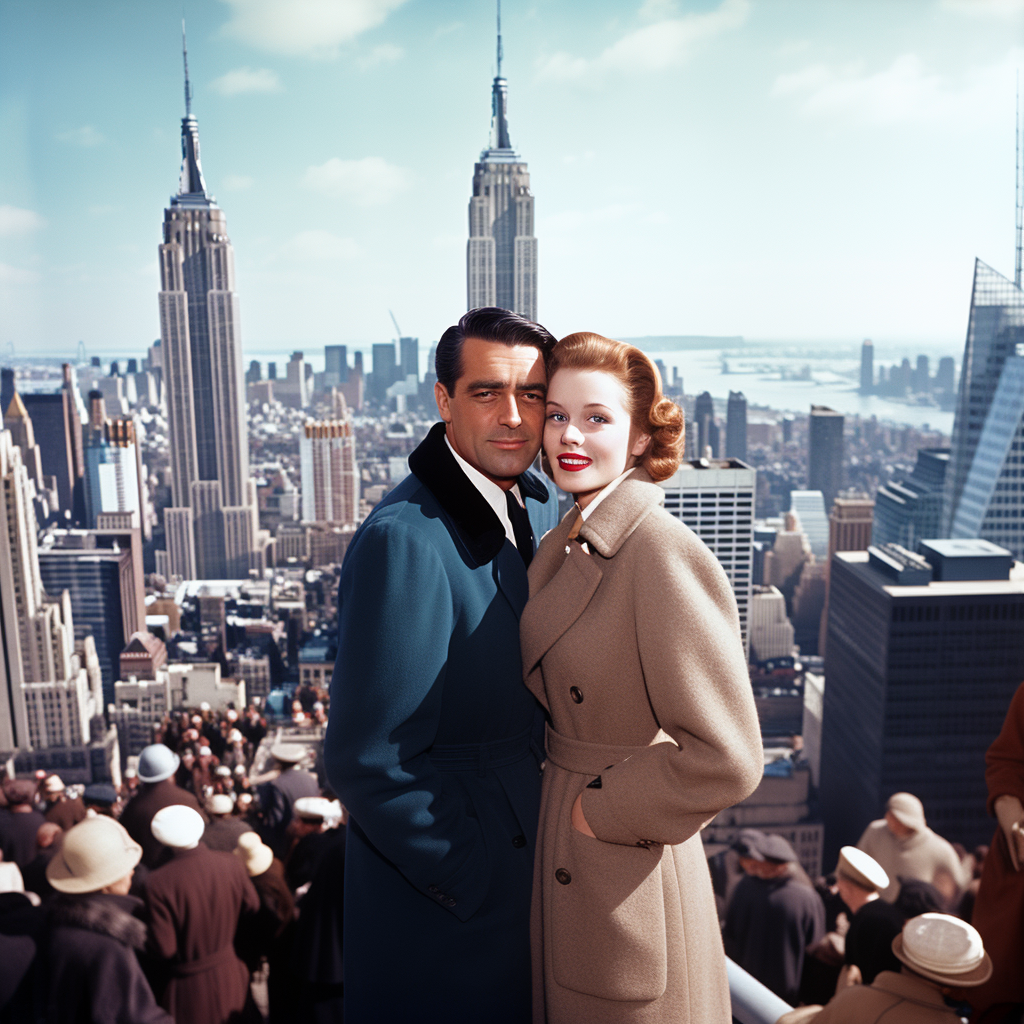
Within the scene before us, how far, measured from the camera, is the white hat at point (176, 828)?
2.06m

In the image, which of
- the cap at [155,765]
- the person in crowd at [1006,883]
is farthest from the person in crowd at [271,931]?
the person in crowd at [1006,883]

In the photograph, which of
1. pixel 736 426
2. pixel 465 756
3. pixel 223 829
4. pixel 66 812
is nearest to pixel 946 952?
pixel 465 756

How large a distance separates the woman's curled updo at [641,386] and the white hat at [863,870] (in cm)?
151

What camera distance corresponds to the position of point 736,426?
14.8m

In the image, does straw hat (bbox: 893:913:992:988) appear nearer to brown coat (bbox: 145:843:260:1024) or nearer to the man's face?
the man's face

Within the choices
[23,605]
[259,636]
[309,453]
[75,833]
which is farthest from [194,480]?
[75,833]

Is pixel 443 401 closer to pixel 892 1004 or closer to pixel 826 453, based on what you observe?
pixel 892 1004

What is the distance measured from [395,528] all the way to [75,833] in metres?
1.63

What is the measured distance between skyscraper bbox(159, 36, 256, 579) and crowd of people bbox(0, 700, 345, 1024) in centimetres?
1463

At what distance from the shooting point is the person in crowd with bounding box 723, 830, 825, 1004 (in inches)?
109

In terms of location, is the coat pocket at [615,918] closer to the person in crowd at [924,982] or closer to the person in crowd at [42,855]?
the person in crowd at [924,982]

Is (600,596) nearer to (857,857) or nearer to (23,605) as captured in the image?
(857,857)

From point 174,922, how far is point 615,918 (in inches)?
57.9

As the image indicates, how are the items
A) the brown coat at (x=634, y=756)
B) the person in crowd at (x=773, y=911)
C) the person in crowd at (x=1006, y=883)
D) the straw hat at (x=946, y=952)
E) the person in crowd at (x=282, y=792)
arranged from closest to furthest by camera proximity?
the brown coat at (x=634, y=756) < the straw hat at (x=946, y=952) < the person in crowd at (x=1006, y=883) < the person in crowd at (x=773, y=911) < the person in crowd at (x=282, y=792)
